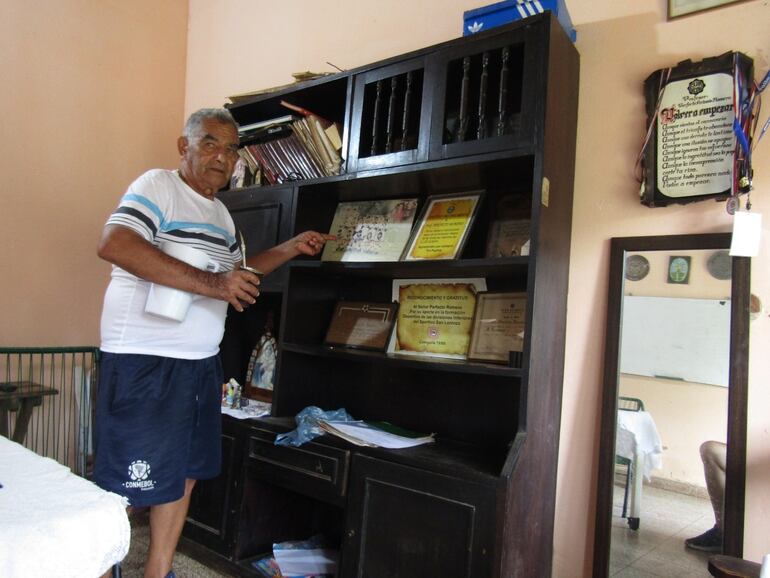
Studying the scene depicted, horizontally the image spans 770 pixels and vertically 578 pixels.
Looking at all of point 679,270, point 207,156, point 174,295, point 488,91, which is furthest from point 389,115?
point 679,270

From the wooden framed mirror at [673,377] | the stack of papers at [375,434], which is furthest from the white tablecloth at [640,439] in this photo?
the stack of papers at [375,434]

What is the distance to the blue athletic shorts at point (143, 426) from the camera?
5.01 feet

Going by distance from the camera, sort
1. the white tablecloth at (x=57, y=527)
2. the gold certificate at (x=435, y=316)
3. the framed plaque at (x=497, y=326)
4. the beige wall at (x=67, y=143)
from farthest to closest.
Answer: the beige wall at (x=67, y=143), the gold certificate at (x=435, y=316), the framed plaque at (x=497, y=326), the white tablecloth at (x=57, y=527)

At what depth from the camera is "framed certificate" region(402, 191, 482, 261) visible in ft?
5.87

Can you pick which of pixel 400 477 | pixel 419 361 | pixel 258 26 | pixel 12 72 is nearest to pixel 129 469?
pixel 400 477

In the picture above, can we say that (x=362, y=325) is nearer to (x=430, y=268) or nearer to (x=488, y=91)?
(x=430, y=268)

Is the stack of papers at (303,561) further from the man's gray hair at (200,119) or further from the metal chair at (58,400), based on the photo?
the man's gray hair at (200,119)

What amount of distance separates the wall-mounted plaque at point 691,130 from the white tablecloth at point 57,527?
1.49 meters

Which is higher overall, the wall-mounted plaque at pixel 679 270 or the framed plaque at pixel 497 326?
the wall-mounted plaque at pixel 679 270

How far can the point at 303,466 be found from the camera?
177 cm

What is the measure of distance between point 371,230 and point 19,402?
5.03ft

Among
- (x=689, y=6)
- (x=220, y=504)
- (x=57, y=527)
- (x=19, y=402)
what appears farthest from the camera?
(x=19, y=402)

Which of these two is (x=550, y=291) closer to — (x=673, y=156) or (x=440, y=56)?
(x=673, y=156)

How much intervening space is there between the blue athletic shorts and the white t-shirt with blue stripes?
0.05m
